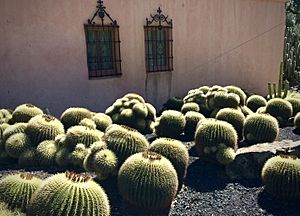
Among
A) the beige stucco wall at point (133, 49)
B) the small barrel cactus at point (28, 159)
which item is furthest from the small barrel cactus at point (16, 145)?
the beige stucco wall at point (133, 49)

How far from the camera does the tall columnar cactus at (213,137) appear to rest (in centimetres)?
421

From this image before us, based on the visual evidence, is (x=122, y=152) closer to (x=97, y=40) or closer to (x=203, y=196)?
(x=203, y=196)

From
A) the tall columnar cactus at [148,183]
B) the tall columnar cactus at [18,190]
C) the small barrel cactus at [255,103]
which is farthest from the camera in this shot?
the small barrel cactus at [255,103]

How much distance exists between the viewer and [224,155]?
408 cm

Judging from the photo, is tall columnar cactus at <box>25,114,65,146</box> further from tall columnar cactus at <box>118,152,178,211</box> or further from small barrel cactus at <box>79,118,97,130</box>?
tall columnar cactus at <box>118,152,178,211</box>

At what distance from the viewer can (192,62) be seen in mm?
8469

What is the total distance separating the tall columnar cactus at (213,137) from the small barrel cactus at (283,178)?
687 mm

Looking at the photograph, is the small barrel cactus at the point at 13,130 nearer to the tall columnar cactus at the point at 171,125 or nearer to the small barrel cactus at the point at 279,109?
the tall columnar cactus at the point at 171,125

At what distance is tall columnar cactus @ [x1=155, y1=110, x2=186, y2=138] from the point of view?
17.5ft

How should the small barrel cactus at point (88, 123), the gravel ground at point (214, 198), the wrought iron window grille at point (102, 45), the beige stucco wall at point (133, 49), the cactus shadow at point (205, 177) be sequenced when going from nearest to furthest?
the gravel ground at point (214, 198) → the cactus shadow at point (205, 177) → the small barrel cactus at point (88, 123) → the beige stucco wall at point (133, 49) → the wrought iron window grille at point (102, 45)

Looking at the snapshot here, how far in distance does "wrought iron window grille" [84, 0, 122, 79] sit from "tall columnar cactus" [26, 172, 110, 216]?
171 inches

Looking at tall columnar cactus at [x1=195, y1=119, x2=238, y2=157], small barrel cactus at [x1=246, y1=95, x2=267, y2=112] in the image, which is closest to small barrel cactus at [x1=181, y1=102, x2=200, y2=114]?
small barrel cactus at [x1=246, y1=95, x2=267, y2=112]

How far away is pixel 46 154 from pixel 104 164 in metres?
1.19

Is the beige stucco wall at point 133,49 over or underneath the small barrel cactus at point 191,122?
over
